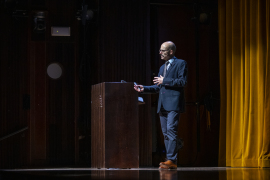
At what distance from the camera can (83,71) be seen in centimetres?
561

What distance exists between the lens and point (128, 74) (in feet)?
17.5

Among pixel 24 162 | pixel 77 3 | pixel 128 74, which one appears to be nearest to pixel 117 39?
pixel 128 74

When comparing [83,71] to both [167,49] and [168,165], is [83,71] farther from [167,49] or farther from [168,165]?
[168,165]

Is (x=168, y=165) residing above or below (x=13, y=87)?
below

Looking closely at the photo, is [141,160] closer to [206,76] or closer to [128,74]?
[128,74]

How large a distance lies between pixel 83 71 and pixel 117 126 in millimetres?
1642

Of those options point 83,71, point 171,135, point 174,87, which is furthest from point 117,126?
point 83,71

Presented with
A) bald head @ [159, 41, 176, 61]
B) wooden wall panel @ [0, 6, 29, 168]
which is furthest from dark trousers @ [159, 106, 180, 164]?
wooden wall panel @ [0, 6, 29, 168]

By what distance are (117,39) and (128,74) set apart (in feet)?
1.53

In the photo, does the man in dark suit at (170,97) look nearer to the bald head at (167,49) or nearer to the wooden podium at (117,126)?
the bald head at (167,49)

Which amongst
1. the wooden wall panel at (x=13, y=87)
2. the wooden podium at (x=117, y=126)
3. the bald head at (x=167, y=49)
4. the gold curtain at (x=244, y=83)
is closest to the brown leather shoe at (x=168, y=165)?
the wooden podium at (x=117, y=126)

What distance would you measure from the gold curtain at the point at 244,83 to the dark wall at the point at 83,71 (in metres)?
0.43

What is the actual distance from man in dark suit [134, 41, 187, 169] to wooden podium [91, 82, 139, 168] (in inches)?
7.0

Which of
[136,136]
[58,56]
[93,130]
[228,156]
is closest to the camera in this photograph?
[136,136]
